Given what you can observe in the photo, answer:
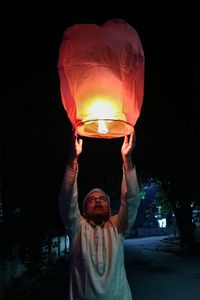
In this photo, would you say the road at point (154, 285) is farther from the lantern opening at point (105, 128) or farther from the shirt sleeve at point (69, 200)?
the lantern opening at point (105, 128)

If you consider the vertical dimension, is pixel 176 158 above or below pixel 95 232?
above

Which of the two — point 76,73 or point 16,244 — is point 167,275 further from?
point 76,73

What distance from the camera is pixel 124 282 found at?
3631 mm

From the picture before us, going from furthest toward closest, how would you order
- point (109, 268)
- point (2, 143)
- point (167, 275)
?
point (167, 275) < point (2, 143) < point (109, 268)

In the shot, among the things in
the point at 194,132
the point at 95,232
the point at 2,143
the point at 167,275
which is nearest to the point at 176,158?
the point at 194,132

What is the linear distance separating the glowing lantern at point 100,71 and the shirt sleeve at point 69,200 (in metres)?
0.48

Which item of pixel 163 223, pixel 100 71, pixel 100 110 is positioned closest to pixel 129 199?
pixel 100 110

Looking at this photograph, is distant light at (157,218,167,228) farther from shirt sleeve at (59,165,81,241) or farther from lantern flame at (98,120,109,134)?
lantern flame at (98,120,109,134)

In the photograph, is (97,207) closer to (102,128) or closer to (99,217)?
(99,217)

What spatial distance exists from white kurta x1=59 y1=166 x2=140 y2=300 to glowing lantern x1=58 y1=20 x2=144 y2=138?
2.17 ft

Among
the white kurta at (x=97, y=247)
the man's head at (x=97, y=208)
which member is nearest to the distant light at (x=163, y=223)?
the man's head at (x=97, y=208)

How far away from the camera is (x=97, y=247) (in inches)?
143

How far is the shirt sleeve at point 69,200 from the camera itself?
3.60 meters

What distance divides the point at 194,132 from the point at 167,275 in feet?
29.3
